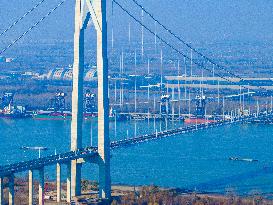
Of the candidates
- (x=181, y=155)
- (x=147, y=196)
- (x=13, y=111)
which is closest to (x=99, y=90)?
(x=147, y=196)

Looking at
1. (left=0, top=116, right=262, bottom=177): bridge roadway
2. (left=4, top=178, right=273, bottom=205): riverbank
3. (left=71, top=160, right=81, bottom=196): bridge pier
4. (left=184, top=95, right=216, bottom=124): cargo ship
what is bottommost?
(left=4, top=178, right=273, bottom=205): riverbank

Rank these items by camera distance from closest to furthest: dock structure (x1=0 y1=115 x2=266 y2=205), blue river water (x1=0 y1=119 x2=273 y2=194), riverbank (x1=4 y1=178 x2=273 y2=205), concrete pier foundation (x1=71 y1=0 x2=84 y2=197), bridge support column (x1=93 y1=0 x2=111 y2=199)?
1. dock structure (x1=0 y1=115 x2=266 y2=205)
2. riverbank (x1=4 y1=178 x2=273 y2=205)
3. bridge support column (x1=93 y1=0 x2=111 y2=199)
4. concrete pier foundation (x1=71 y1=0 x2=84 y2=197)
5. blue river water (x1=0 y1=119 x2=273 y2=194)

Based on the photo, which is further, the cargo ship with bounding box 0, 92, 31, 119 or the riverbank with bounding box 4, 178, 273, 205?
the cargo ship with bounding box 0, 92, 31, 119

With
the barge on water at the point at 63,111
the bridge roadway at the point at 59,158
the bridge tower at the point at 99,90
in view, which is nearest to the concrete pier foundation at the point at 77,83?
the bridge tower at the point at 99,90

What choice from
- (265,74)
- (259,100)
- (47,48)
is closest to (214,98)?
(259,100)

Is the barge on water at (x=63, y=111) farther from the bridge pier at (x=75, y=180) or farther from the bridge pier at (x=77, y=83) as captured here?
the bridge pier at (x=75, y=180)

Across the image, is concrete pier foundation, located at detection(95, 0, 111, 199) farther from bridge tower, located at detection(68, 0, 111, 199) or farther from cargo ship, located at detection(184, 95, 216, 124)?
cargo ship, located at detection(184, 95, 216, 124)

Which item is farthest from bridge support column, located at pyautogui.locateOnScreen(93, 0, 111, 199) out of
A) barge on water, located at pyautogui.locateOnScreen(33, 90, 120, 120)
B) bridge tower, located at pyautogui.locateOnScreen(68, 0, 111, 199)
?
barge on water, located at pyautogui.locateOnScreen(33, 90, 120, 120)

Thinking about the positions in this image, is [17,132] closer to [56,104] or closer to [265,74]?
[56,104]
